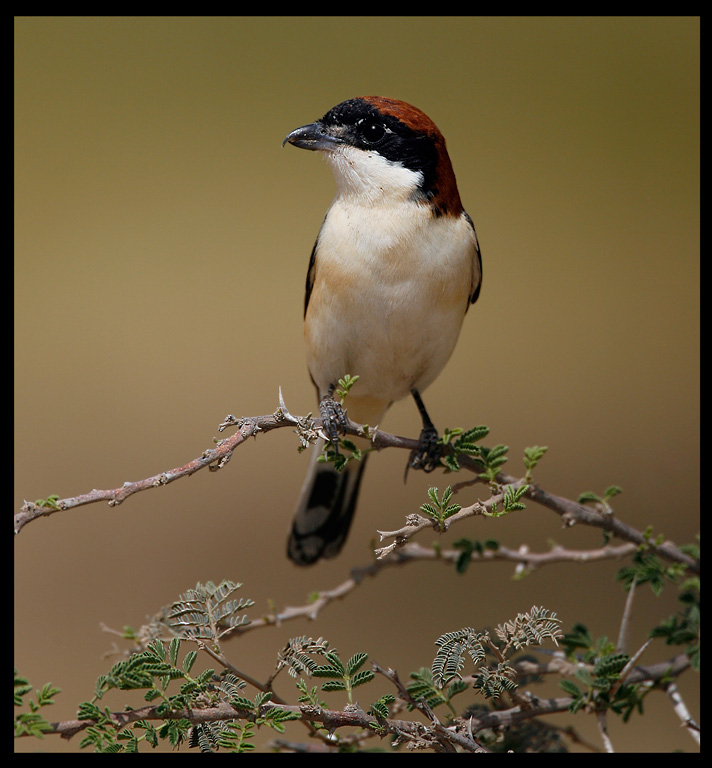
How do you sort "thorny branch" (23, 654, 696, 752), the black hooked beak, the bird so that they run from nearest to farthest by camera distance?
"thorny branch" (23, 654, 696, 752) → the bird → the black hooked beak

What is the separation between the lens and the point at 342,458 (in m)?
2.28

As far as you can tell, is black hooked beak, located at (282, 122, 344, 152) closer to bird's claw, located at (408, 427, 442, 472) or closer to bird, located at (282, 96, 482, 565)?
bird, located at (282, 96, 482, 565)

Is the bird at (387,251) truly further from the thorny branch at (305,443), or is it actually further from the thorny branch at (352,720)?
the thorny branch at (352,720)

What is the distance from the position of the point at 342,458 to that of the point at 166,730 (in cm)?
88

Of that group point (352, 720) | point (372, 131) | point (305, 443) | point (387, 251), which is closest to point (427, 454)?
point (387, 251)

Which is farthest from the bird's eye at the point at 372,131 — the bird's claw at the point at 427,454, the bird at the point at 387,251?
the bird's claw at the point at 427,454

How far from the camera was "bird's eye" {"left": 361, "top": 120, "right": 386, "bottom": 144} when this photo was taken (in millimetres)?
2975

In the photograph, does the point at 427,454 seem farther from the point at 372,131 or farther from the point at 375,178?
the point at 372,131

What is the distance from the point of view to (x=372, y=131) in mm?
2979

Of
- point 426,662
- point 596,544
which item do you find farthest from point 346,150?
point 596,544

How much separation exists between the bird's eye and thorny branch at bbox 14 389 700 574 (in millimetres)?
1201

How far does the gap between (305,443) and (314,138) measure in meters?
1.51

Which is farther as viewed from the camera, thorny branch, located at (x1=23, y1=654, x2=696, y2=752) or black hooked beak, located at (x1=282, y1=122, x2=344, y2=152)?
black hooked beak, located at (x1=282, y1=122, x2=344, y2=152)

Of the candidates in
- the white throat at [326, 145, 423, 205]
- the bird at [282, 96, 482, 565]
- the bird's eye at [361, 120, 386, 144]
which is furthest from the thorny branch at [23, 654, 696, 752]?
the bird's eye at [361, 120, 386, 144]
